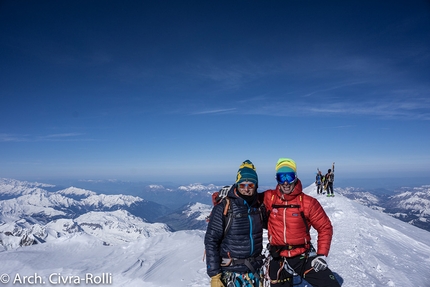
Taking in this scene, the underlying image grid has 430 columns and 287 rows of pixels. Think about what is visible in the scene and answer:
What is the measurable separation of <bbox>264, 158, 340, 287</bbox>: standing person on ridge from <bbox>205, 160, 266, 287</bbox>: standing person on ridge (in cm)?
45

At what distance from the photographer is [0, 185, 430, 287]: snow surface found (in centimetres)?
1083

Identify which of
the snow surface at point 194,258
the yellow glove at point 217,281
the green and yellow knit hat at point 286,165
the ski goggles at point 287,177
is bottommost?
the snow surface at point 194,258

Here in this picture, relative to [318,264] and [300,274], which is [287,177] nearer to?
[318,264]

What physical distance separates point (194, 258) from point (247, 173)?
12230 millimetres

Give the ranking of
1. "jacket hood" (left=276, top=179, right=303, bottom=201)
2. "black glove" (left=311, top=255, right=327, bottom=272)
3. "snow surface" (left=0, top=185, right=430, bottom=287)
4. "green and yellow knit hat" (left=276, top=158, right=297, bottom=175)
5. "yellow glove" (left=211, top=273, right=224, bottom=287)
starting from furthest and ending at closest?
"snow surface" (left=0, top=185, right=430, bottom=287)
"green and yellow knit hat" (left=276, top=158, right=297, bottom=175)
"jacket hood" (left=276, top=179, right=303, bottom=201)
"black glove" (left=311, top=255, right=327, bottom=272)
"yellow glove" (left=211, top=273, right=224, bottom=287)

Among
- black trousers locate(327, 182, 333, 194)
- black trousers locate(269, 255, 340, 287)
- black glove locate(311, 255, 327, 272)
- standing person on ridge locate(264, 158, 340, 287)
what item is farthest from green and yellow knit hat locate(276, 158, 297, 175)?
black trousers locate(327, 182, 333, 194)

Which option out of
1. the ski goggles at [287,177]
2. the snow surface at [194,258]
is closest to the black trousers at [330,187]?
the snow surface at [194,258]

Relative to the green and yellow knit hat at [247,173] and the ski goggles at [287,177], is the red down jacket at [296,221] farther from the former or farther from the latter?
the green and yellow knit hat at [247,173]

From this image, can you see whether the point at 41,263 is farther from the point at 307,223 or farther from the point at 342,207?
the point at 342,207

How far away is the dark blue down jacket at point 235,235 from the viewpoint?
223 inches

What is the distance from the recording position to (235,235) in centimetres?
582

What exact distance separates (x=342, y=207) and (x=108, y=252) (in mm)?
23013

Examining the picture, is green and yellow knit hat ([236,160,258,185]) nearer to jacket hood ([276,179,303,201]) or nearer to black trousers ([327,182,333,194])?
jacket hood ([276,179,303,201])

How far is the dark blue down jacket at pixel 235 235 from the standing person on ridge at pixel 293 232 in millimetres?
488
